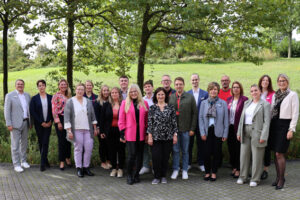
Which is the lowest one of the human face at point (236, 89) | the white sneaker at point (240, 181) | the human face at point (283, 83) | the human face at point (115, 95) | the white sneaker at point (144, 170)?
the white sneaker at point (144, 170)

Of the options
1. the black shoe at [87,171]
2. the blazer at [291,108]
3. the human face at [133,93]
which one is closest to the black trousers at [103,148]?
the black shoe at [87,171]

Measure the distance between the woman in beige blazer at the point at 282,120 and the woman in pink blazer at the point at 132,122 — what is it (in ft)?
8.62

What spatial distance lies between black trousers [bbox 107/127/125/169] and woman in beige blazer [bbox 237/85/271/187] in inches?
102

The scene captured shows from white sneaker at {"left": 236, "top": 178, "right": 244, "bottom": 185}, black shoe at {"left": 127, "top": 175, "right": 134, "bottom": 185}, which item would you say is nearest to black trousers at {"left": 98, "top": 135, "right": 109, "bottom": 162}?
black shoe at {"left": 127, "top": 175, "right": 134, "bottom": 185}

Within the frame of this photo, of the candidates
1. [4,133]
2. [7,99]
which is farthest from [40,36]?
[7,99]

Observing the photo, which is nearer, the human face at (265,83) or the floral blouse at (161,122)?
the floral blouse at (161,122)

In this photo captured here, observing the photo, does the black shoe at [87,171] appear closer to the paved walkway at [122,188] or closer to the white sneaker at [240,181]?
the paved walkway at [122,188]

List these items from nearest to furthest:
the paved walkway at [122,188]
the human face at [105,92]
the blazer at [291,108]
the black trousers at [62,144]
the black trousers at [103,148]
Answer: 1. the paved walkway at [122,188]
2. the blazer at [291,108]
3. the human face at [105,92]
4. the black trousers at [62,144]
5. the black trousers at [103,148]

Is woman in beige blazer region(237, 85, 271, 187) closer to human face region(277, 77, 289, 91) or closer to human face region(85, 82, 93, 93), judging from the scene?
human face region(277, 77, 289, 91)

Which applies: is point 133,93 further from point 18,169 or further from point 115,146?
point 18,169

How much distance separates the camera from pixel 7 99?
6.61m

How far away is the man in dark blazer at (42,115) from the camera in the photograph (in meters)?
6.83

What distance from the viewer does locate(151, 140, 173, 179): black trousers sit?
6.01 meters

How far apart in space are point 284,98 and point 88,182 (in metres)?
4.31
